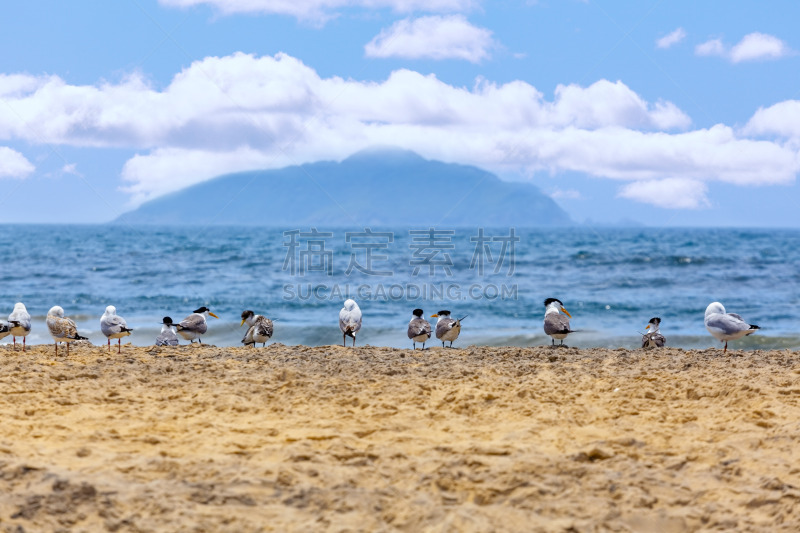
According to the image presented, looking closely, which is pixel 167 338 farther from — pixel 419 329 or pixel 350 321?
pixel 419 329

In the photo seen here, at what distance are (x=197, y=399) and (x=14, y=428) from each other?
5.31 ft

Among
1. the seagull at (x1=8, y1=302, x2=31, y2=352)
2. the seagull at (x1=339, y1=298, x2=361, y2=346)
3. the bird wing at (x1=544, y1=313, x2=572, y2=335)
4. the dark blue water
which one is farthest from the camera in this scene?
the dark blue water

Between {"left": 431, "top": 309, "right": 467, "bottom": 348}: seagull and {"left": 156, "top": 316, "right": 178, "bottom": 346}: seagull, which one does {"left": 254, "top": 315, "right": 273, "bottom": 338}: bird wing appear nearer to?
{"left": 156, "top": 316, "right": 178, "bottom": 346}: seagull

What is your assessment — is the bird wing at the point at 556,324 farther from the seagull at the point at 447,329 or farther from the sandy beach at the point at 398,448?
the sandy beach at the point at 398,448

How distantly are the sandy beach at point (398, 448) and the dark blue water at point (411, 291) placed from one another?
26.3 ft

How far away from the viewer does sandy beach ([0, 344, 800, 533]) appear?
15.2 feet

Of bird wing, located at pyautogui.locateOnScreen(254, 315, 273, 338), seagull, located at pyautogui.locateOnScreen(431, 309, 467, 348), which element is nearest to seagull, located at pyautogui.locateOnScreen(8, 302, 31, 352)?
bird wing, located at pyautogui.locateOnScreen(254, 315, 273, 338)

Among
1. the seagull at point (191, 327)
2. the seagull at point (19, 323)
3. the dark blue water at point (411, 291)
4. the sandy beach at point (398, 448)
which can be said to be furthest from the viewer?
the dark blue water at point (411, 291)

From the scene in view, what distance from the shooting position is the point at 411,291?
27.2m

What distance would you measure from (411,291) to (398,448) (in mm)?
21622

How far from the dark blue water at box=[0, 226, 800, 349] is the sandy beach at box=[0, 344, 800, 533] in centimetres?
803

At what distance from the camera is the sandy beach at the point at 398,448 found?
15.2ft

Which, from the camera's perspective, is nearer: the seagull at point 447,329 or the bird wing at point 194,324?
the seagull at point 447,329

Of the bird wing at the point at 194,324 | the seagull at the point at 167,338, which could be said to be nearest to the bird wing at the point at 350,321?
the bird wing at the point at 194,324
